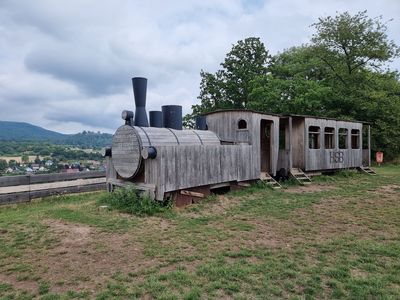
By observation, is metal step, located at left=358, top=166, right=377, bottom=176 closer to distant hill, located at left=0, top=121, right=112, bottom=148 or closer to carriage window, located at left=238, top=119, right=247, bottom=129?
carriage window, located at left=238, top=119, right=247, bottom=129

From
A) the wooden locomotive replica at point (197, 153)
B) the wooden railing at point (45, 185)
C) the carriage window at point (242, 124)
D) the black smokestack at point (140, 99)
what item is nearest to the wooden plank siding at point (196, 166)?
the wooden locomotive replica at point (197, 153)

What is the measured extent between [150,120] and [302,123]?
806 centimetres

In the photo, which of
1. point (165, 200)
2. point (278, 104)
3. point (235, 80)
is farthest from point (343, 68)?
point (165, 200)

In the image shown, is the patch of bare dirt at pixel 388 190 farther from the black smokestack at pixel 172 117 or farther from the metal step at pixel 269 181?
the black smokestack at pixel 172 117

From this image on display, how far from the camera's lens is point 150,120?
1002 cm

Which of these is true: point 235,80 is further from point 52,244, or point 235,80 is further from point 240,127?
point 52,244

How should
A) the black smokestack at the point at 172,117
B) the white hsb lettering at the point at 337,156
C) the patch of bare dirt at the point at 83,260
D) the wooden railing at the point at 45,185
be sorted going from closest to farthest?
the patch of bare dirt at the point at 83,260
the wooden railing at the point at 45,185
the black smokestack at the point at 172,117
the white hsb lettering at the point at 337,156

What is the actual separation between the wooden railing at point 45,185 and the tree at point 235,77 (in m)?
19.7

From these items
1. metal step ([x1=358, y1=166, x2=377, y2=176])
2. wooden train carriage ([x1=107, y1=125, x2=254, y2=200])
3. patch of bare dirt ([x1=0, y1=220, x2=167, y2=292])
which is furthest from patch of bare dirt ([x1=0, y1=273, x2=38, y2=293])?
metal step ([x1=358, y1=166, x2=377, y2=176])

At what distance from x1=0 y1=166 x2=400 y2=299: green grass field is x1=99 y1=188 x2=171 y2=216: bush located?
0.36m

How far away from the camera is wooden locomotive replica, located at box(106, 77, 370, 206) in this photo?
8.37 metres

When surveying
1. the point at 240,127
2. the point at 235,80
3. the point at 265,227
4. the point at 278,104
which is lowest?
the point at 265,227

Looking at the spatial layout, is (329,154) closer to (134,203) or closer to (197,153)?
(197,153)

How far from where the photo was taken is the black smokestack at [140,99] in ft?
30.1
